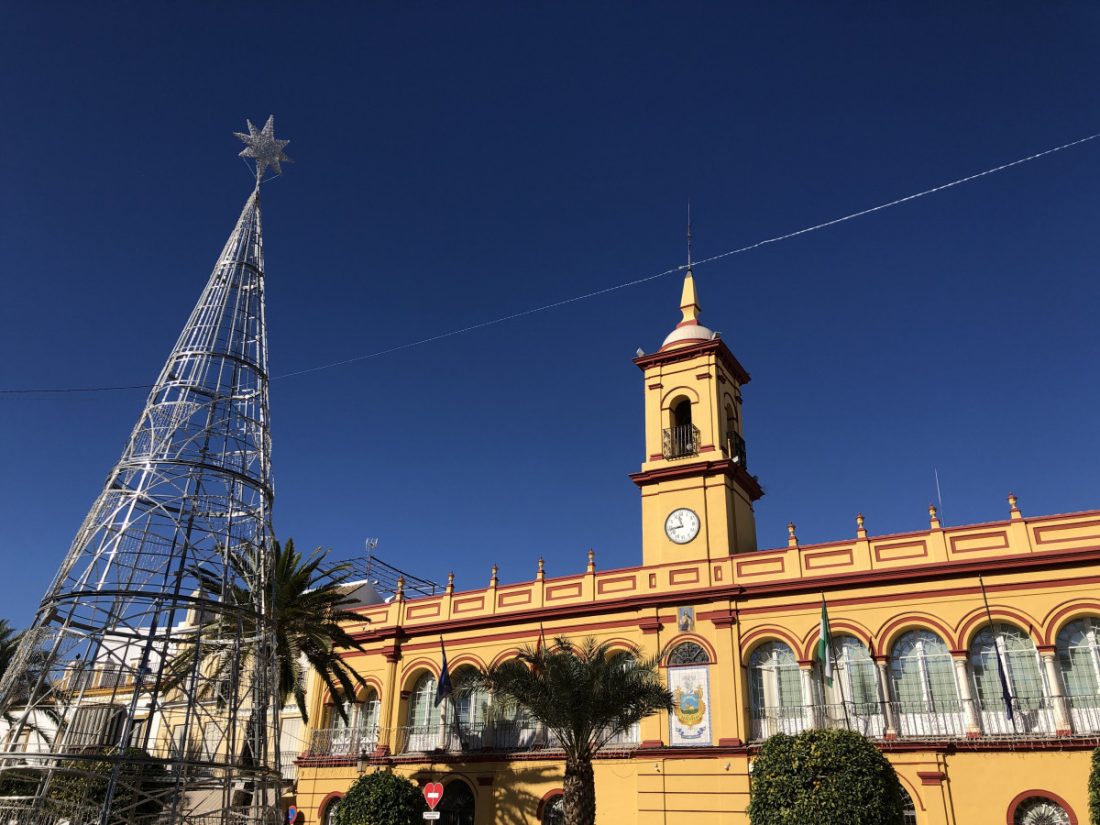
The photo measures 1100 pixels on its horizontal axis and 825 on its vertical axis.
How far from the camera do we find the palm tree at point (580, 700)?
73.9 ft

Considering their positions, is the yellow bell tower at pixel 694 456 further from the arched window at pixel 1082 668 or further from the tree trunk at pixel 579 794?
the arched window at pixel 1082 668

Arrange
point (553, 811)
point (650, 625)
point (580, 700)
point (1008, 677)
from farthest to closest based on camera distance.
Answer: point (650, 625) → point (553, 811) → point (1008, 677) → point (580, 700)

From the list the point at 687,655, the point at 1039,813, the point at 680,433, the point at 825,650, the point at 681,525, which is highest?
the point at 680,433

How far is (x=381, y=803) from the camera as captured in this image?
85.6 feet

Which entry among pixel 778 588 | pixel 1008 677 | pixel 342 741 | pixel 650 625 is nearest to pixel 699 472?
pixel 778 588

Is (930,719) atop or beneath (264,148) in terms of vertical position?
beneath

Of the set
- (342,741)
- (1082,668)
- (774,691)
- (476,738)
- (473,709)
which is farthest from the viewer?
(342,741)

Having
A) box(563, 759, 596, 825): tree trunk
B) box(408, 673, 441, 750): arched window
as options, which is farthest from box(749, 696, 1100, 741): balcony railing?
box(408, 673, 441, 750): arched window

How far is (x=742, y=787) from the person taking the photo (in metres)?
25.1

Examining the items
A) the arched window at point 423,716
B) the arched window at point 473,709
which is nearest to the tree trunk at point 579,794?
the arched window at point 473,709

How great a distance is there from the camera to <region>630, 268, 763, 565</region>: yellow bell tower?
29.8 m

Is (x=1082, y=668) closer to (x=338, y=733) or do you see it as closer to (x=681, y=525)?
(x=681, y=525)

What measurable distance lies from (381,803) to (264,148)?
18983 millimetres

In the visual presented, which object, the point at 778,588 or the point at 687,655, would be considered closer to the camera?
the point at 778,588
